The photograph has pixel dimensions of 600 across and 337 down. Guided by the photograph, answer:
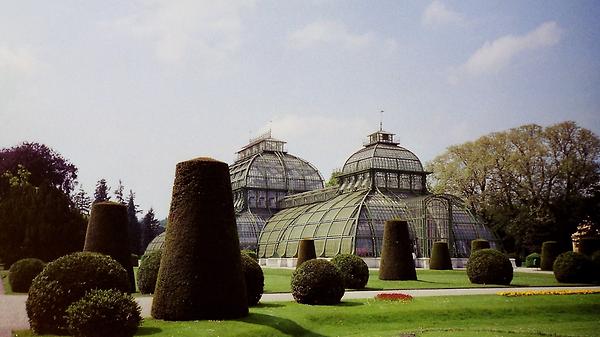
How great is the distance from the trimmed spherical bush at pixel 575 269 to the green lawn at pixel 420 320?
9.81m

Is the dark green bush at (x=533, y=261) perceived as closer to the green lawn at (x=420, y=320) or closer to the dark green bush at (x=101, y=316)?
the green lawn at (x=420, y=320)

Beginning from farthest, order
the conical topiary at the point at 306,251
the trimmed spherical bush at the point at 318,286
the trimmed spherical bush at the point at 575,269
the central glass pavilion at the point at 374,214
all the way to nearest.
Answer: the central glass pavilion at the point at 374,214
the conical topiary at the point at 306,251
the trimmed spherical bush at the point at 575,269
the trimmed spherical bush at the point at 318,286

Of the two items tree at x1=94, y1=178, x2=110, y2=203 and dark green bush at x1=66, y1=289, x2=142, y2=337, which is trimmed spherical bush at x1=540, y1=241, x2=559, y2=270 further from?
tree at x1=94, y1=178, x2=110, y2=203

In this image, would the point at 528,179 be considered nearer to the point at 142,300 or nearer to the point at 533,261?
the point at 533,261

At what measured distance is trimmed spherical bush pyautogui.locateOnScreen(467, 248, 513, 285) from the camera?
32781 millimetres

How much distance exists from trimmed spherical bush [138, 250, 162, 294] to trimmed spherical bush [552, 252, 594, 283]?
85.8 feet

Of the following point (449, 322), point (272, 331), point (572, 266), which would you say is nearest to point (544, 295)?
point (449, 322)

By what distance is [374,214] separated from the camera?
5309cm

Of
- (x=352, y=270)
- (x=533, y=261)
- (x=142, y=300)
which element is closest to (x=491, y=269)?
(x=352, y=270)

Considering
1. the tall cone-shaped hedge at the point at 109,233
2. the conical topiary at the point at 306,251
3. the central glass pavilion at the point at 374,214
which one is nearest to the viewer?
the tall cone-shaped hedge at the point at 109,233

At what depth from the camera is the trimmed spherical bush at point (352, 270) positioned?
2961 centimetres

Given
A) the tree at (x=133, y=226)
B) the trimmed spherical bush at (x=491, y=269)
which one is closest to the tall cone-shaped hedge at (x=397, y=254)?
the trimmed spherical bush at (x=491, y=269)

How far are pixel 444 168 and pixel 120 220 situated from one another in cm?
5011

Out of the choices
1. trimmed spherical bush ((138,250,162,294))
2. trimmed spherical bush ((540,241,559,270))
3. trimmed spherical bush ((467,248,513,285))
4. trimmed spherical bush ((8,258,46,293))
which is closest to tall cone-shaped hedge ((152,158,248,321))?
trimmed spherical bush ((138,250,162,294))
